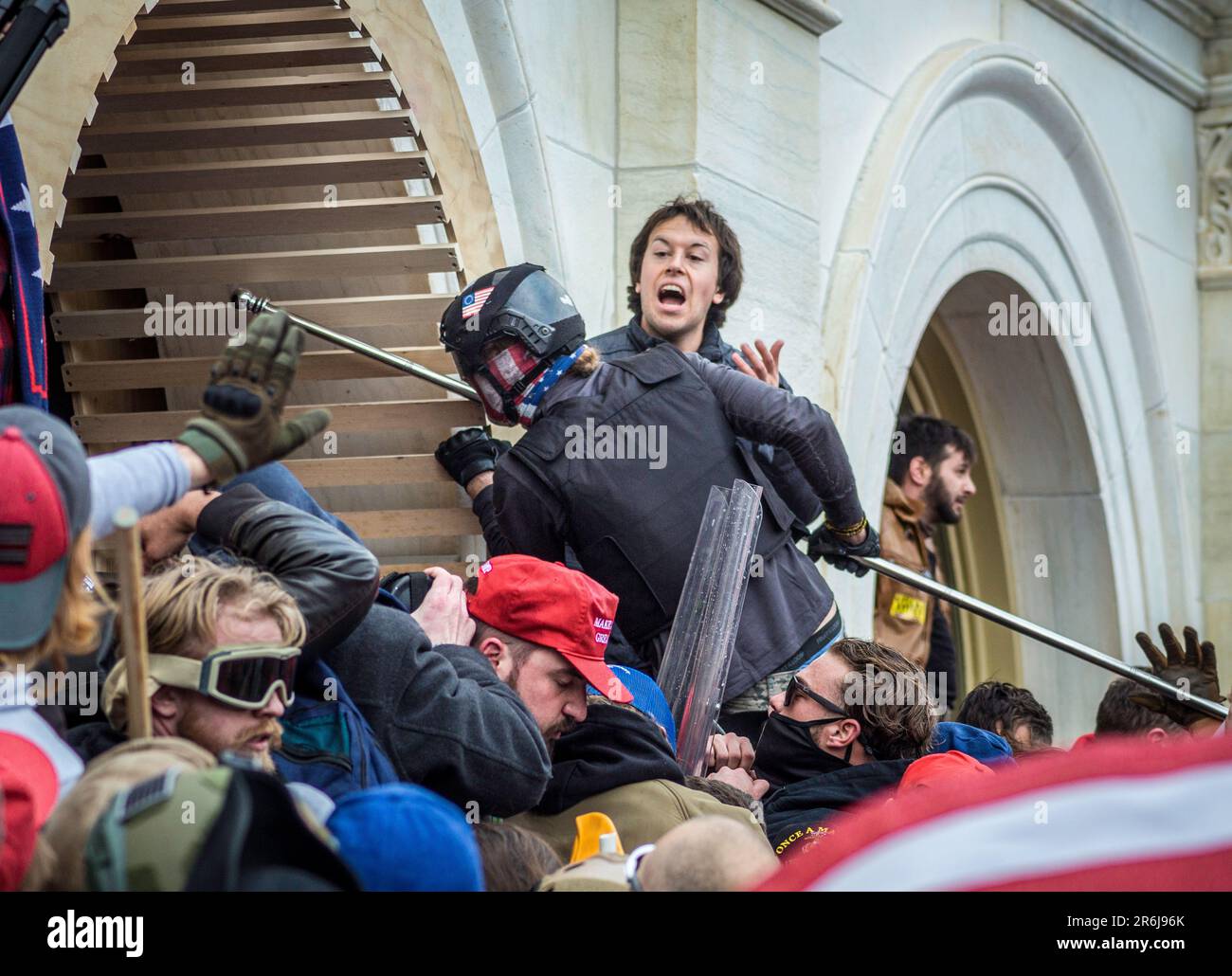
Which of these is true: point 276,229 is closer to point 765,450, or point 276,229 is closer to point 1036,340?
point 765,450

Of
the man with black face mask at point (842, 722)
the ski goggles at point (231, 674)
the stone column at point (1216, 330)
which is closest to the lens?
the ski goggles at point (231, 674)

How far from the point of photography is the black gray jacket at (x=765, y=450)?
13.2ft

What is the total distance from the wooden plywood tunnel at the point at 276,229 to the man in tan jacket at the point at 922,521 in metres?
2.15

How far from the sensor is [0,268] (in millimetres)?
3059

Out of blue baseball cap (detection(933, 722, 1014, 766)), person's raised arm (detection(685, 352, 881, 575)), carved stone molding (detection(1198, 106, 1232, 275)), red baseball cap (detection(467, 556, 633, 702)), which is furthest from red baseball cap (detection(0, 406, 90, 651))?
carved stone molding (detection(1198, 106, 1232, 275))

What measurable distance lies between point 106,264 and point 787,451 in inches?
77.6

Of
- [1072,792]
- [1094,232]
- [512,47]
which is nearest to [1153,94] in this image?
[1094,232]

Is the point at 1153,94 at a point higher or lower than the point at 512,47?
higher

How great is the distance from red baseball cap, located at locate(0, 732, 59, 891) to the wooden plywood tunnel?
8.86 ft

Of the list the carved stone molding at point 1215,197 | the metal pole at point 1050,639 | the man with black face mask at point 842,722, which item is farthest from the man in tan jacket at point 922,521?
the carved stone molding at point 1215,197

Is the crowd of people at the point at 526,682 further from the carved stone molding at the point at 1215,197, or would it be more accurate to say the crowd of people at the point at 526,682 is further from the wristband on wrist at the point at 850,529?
the carved stone molding at the point at 1215,197

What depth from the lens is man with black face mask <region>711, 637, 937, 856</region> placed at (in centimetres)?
357

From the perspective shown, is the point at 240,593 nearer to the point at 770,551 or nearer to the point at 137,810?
the point at 137,810

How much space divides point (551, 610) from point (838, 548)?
1.53 metres
